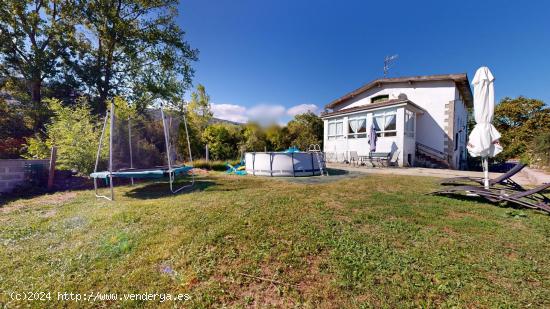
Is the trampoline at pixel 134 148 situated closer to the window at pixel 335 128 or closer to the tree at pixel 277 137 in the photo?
the tree at pixel 277 137

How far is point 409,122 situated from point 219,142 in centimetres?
1359

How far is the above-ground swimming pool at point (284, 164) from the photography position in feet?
30.3

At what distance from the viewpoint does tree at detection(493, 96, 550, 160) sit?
20.1 meters

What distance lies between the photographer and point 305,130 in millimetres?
22219

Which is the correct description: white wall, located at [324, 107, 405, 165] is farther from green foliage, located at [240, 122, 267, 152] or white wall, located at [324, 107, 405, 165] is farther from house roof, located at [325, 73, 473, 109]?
green foliage, located at [240, 122, 267, 152]

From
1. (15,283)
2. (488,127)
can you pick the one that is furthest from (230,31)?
(15,283)

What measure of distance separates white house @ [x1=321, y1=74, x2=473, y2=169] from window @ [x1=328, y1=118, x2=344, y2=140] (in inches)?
8.3

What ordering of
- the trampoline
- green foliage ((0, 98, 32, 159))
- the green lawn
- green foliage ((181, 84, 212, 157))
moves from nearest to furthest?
the green lawn < the trampoline < green foliage ((0, 98, 32, 159)) < green foliage ((181, 84, 212, 157))

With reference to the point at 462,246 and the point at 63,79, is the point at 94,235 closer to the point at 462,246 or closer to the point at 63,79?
the point at 462,246

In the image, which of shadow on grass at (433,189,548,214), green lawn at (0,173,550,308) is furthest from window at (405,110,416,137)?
green lawn at (0,173,550,308)

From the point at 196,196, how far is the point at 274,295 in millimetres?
3905

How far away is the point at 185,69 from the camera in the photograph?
17.7 meters

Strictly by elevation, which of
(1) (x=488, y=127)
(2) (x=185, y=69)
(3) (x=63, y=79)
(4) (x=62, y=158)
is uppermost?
(2) (x=185, y=69)

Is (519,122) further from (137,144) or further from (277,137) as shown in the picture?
(137,144)
